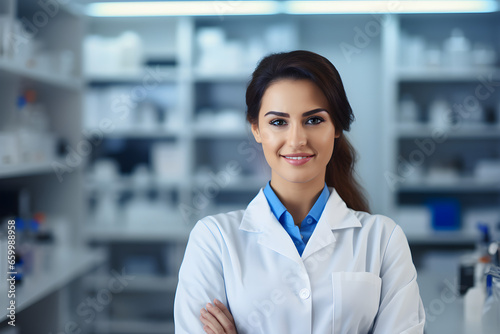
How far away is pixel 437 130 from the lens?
3322 mm

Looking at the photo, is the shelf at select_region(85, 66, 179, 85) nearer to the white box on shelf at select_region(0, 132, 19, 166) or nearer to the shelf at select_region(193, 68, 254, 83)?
the shelf at select_region(193, 68, 254, 83)

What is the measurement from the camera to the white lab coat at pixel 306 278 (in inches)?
44.3

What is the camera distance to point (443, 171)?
3432 mm

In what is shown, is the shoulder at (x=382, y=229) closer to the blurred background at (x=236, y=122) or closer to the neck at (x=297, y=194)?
the neck at (x=297, y=194)

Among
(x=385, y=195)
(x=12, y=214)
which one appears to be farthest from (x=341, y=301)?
(x=385, y=195)

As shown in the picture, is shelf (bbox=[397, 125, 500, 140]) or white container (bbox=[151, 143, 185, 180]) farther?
white container (bbox=[151, 143, 185, 180])

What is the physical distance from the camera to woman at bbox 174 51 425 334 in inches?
44.4

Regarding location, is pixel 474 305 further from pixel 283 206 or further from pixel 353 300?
pixel 283 206

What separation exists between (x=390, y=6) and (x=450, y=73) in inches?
24.2

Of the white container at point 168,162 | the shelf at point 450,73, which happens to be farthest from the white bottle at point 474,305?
the white container at point 168,162

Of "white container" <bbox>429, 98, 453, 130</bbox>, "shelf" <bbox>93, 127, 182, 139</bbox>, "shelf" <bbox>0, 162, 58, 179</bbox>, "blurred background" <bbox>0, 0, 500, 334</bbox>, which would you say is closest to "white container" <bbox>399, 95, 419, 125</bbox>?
"blurred background" <bbox>0, 0, 500, 334</bbox>

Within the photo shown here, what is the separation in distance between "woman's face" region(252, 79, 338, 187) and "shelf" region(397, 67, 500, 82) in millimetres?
2354

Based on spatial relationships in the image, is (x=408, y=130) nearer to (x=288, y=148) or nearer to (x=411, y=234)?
(x=411, y=234)

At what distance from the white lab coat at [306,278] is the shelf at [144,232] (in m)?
2.25
